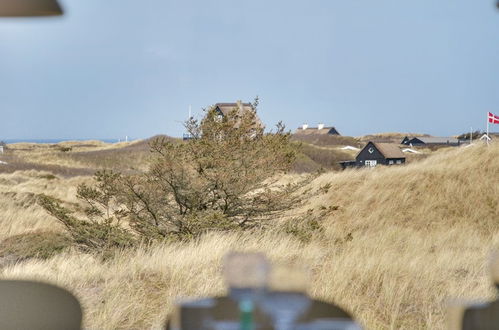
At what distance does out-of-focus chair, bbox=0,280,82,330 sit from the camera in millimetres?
1831

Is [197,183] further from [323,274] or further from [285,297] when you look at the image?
[285,297]

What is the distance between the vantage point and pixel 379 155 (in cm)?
2953

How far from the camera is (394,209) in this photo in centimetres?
959

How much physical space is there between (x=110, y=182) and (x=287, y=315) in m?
5.67

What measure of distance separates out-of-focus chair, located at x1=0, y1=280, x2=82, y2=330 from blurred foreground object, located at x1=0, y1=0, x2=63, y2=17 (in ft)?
3.30

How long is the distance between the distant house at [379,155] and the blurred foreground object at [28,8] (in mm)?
27826

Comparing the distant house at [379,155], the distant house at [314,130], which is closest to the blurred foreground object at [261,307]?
the distant house at [379,155]

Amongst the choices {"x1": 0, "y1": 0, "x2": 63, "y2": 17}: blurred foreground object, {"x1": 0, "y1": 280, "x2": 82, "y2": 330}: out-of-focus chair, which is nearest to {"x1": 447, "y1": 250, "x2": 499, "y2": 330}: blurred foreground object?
{"x1": 0, "y1": 280, "x2": 82, "y2": 330}: out-of-focus chair

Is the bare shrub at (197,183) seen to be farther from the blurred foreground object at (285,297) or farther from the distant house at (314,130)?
the distant house at (314,130)

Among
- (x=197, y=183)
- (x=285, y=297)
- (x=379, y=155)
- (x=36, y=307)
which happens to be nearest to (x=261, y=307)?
(x=285, y=297)

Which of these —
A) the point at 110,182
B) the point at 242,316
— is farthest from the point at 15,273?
the point at 242,316

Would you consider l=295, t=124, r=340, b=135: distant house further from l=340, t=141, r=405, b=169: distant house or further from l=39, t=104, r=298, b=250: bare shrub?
l=39, t=104, r=298, b=250: bare shrub

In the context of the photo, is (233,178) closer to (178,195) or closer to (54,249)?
(178,195)

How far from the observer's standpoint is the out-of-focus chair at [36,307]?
1831 mm
